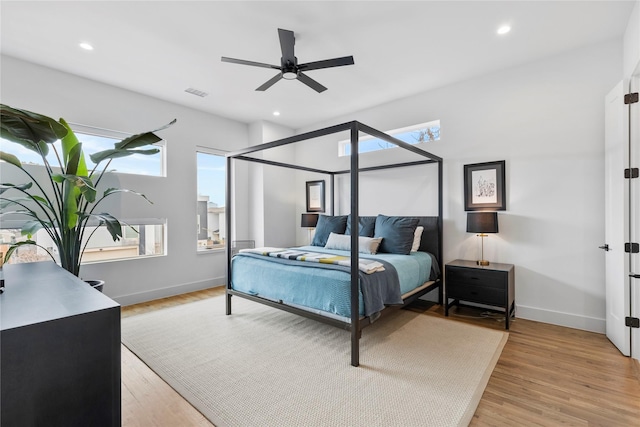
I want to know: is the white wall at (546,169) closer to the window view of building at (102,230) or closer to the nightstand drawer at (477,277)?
the nightstand drawer at (477,277)

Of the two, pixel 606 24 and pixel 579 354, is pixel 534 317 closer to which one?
pixel 579 354

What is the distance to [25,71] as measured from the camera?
333 cm

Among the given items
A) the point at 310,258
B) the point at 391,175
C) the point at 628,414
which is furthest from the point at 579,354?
the point at 391,175

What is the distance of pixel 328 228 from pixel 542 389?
121 inches

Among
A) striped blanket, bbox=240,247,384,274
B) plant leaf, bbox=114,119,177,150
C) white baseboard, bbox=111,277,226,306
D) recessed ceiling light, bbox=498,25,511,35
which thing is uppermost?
recessed ceiling light, bbox=498,25,511,35

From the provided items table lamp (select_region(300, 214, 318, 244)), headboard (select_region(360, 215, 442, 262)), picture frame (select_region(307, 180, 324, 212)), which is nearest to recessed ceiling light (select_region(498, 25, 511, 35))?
headboard (select_region(360, 215, 442, 262))

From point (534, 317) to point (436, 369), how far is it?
1.88 metres

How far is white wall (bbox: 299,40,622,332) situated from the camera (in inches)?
122

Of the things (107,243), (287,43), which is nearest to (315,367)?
(287,43)

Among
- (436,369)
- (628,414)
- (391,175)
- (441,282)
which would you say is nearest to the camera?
(628,414)

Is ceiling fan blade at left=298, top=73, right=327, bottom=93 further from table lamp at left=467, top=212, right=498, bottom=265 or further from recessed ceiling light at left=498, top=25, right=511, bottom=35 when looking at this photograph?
table lamp at left=467, top=212, right=498, bottom=265

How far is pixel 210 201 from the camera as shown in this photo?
518 cm

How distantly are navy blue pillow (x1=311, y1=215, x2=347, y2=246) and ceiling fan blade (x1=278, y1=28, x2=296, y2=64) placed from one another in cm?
245

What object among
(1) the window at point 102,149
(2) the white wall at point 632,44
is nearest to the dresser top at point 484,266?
(2) the white wall at point 632,44
